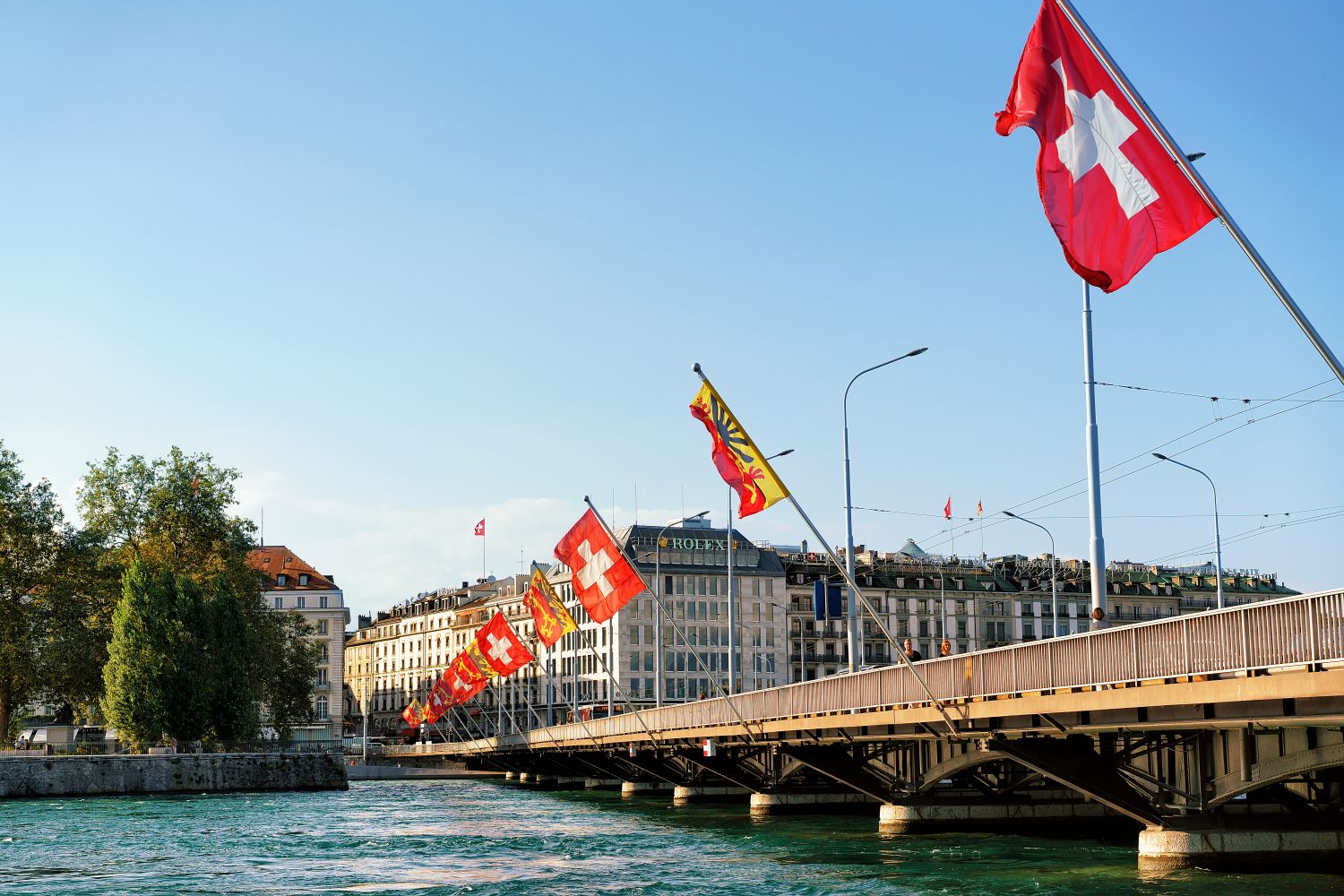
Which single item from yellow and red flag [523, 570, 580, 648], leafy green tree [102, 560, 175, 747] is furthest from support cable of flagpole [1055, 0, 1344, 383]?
leafy green tree [102, 560, 175, 747]

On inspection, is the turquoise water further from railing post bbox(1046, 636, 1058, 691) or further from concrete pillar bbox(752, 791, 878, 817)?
railing post bbox(1046, 636, 1058, 691)

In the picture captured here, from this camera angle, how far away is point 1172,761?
34875 millimetres

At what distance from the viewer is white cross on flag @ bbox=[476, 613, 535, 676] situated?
73625mm

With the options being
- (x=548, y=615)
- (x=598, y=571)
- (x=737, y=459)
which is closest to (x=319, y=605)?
(x=548, y=615)

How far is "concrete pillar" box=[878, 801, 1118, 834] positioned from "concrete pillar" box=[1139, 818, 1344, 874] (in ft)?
49.8

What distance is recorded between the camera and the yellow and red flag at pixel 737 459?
37031mm

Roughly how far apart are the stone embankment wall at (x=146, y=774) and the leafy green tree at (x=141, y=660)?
8.26ft

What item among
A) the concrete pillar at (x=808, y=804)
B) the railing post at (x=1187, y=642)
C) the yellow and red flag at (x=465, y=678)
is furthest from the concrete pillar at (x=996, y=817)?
the yellow and red flag at (x=465, y=678)

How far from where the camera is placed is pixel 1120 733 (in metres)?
33.8

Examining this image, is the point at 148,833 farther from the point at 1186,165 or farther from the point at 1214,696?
the point at 1186,165

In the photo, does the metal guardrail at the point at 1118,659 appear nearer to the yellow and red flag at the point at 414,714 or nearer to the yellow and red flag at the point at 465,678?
the yellow and red flag at the point at 465,678

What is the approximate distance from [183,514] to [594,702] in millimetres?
64303

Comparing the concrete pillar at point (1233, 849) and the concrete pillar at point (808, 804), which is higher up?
the concrete pillar at point (1233, 849)

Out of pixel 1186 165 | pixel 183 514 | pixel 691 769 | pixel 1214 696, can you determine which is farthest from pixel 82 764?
pixel 1186 165
